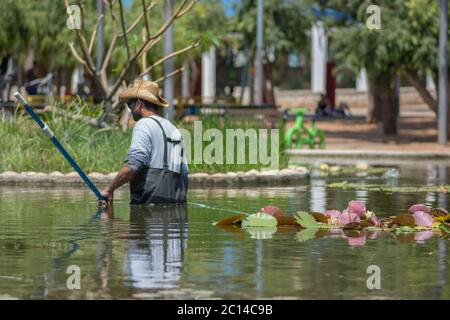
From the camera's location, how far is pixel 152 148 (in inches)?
589

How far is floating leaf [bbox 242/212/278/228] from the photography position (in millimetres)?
14086

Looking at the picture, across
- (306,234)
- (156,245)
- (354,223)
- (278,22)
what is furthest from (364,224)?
(278,22)

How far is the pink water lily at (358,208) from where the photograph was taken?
14.0 metres

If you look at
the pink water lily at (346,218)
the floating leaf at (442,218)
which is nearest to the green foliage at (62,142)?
the pink water lily at (346,218)

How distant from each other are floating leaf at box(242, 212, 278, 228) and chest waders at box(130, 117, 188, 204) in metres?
1.26

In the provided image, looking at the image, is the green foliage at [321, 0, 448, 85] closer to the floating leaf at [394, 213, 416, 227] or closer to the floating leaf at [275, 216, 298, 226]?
the floating leaf at [275, 216, 298, 226]

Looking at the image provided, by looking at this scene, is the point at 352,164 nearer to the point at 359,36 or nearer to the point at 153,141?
the point at 359,36

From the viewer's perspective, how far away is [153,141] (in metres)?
14.9

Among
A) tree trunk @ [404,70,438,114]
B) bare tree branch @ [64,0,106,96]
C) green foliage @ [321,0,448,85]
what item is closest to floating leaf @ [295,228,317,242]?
bare tree branch @ [64,0,106,96]

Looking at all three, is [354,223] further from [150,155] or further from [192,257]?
[192,257]

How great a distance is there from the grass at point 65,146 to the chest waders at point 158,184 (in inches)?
216

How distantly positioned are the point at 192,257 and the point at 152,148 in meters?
3.50
